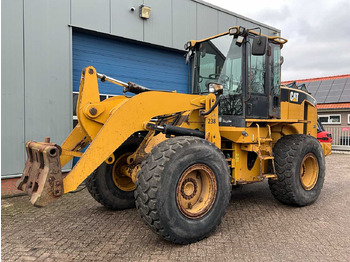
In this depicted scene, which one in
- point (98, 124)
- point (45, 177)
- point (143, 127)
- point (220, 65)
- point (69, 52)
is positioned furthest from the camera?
point (69, 52)

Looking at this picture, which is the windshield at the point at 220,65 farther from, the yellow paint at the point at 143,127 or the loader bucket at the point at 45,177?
the loader bucket at the point at 45,177

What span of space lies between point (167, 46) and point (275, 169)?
17.0 ft

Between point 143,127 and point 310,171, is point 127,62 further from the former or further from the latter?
point 310,171

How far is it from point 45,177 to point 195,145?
5.76 ft

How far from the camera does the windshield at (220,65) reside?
489cm

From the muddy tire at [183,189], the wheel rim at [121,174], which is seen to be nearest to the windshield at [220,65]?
the muddy tire at [183,189]

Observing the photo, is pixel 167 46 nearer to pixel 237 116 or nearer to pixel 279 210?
pixel 237 116

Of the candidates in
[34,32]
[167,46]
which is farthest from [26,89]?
[167,46]

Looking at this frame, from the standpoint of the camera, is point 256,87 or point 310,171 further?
point 310,171

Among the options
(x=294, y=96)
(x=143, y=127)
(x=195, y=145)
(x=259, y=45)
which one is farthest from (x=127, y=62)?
(x=195, y=145)

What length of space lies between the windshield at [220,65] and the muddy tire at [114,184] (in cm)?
170

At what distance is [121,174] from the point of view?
5156 millimetres

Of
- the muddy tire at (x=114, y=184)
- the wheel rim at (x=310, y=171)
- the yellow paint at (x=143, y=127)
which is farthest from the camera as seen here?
the wheel rim at (x=310, y=171)

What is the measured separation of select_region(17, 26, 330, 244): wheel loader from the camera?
3396 millimetres
